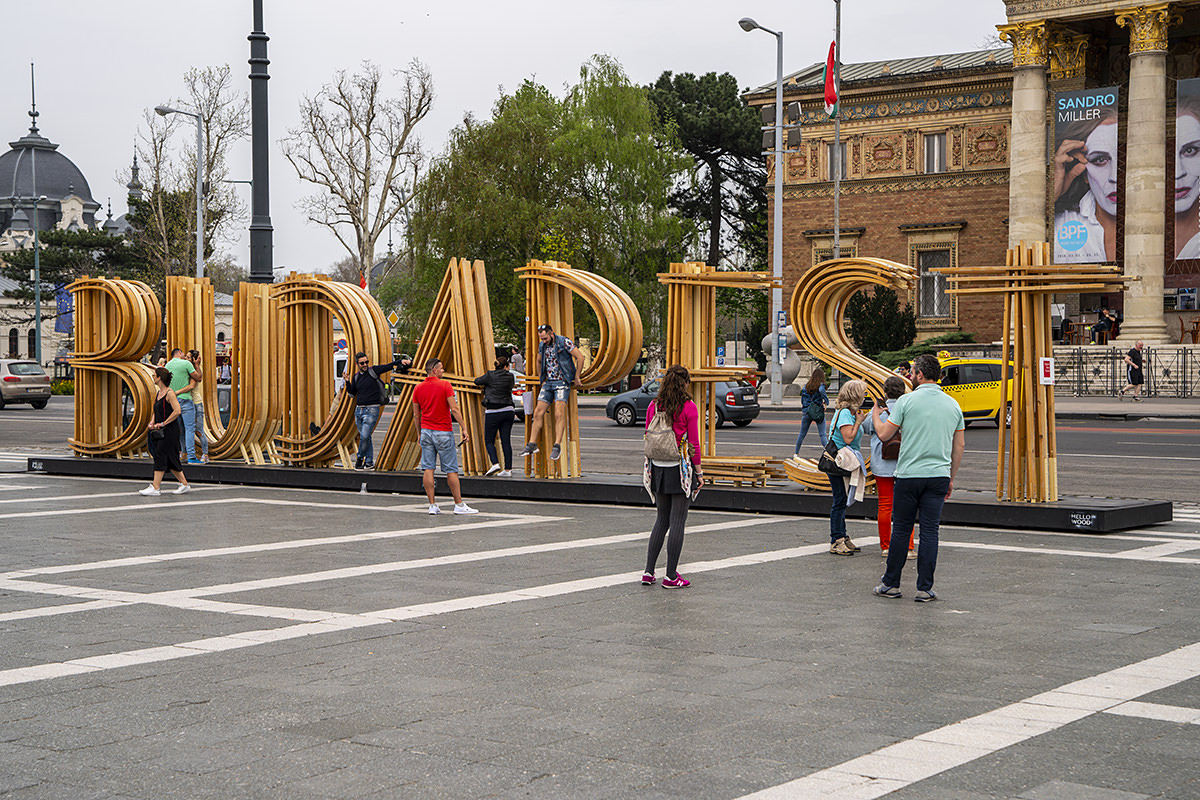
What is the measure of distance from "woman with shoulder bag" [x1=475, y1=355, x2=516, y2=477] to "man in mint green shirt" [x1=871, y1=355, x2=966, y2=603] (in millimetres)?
9150

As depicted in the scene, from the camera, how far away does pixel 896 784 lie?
216 inches

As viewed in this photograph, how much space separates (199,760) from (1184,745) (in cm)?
438

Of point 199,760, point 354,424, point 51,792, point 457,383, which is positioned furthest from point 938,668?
point 354,424

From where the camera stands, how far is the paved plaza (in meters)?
5.68

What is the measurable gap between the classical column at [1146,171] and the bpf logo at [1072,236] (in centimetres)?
223

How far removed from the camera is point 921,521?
9812 mm

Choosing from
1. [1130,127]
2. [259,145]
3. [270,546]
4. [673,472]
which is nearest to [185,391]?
[259,145]

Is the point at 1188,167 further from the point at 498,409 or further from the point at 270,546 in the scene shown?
the point at 270,546

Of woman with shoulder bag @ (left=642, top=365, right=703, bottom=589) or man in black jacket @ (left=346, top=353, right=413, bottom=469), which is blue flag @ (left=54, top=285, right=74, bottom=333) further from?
woman with shoulder bag @ (left=642, top=365, right=703, bottom=589)

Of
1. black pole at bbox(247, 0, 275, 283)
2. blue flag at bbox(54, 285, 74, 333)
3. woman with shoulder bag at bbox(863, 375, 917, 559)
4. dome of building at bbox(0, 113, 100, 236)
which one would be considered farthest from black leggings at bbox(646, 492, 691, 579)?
dome of building at bbox(0, 113, 100, 236)

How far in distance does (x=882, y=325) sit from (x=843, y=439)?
35957 millimetres

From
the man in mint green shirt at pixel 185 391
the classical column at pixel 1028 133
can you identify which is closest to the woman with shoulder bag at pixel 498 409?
the man in mint green shirt at pixel 185 391

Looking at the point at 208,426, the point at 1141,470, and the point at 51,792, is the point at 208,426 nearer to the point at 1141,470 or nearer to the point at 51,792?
the point at 1141,470

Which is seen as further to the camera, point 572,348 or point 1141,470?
point 1141,470
